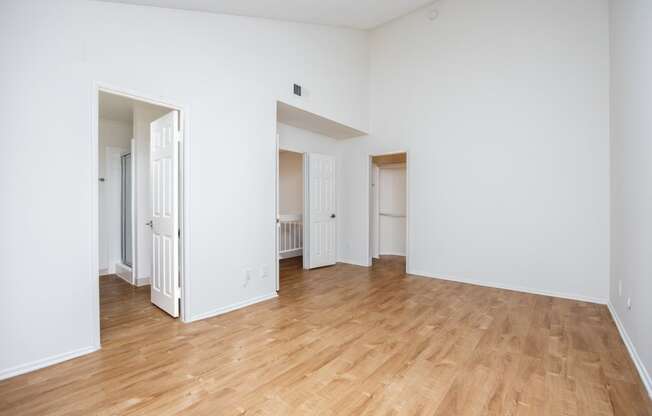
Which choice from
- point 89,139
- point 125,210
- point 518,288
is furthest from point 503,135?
point 125,210

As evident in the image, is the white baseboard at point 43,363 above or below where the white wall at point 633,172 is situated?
below

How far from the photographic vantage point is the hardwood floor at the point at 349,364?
1.79 m

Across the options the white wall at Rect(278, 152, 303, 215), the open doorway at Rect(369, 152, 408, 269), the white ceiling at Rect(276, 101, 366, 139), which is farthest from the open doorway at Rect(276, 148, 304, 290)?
the open doorway at Rect(369, 152, 408, 269)

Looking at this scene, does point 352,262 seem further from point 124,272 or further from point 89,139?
point 89,139

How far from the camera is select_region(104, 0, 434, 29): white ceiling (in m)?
2.96

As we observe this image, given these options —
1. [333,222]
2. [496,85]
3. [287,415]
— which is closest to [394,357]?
[287,415]

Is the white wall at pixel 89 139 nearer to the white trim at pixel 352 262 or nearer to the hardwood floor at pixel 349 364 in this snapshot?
the hardwood floor at pixel 349 364

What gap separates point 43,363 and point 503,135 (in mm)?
5406

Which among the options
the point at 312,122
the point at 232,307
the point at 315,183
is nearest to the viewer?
the point at 232,307

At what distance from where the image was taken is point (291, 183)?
25.6 feet

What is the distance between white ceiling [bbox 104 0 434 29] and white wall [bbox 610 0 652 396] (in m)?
2.72

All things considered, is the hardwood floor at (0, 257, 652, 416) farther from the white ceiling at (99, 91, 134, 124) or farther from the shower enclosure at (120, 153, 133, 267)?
the white ceiling at (99, 91, 134, 124)

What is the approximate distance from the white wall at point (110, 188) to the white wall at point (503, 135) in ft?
14.1

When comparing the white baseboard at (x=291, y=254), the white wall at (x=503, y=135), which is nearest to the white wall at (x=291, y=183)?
the white baseboard at (x=291, y=254)
